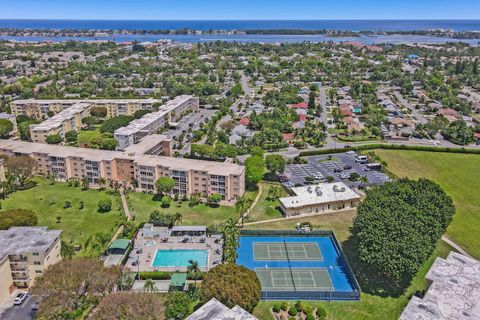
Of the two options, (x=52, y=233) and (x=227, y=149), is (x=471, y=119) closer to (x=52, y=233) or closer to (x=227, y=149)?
(x=227, y=149)

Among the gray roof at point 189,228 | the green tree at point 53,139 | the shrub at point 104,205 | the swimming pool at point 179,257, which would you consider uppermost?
the green tree at point 53,139

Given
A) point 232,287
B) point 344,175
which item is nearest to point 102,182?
point 232,287

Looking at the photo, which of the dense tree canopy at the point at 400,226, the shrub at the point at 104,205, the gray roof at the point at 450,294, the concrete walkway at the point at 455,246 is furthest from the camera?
the shrub at the point at 104,205

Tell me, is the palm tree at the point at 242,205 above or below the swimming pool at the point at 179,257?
above

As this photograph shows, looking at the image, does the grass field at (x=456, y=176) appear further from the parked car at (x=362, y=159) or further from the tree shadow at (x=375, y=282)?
Answer: the tree shadow at (x=375, y=282)

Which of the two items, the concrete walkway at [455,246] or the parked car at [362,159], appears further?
the parked car at [362,159]

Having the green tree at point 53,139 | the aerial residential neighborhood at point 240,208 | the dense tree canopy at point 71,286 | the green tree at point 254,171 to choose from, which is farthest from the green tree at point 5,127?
the dense tree canopy at point 71,286
